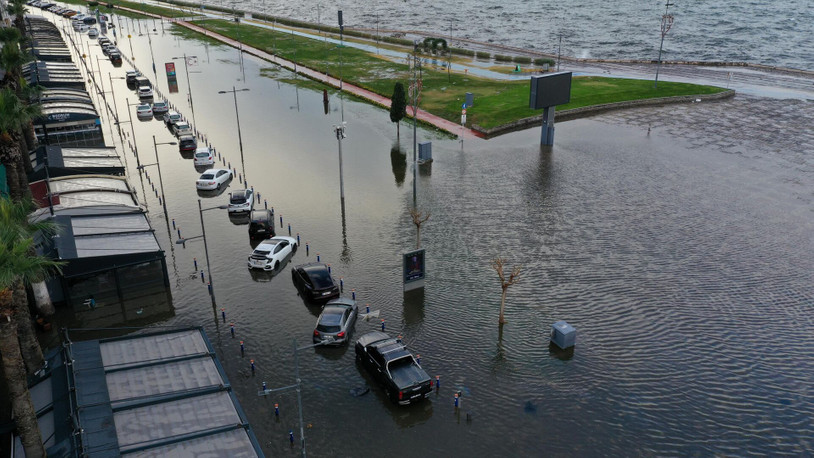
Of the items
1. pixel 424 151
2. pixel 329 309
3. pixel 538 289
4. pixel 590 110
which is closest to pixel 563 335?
pixel 538 289

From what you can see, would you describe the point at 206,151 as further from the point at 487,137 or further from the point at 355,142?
the point at 487,137

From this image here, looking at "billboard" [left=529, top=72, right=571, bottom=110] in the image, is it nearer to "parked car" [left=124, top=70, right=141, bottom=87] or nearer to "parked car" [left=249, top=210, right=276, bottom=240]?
"parked car" [left=249, top=210, right=276, bottom=240]

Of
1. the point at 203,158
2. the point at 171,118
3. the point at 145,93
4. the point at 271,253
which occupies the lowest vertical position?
the point at 271,253

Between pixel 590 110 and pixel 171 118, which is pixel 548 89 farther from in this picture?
pixel 171 118

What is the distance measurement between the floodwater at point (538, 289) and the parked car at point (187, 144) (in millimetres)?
2833

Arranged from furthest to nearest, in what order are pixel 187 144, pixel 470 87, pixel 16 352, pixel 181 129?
pixel 470 87, pixel 181 129, pixel 187 144, pixel 16 352

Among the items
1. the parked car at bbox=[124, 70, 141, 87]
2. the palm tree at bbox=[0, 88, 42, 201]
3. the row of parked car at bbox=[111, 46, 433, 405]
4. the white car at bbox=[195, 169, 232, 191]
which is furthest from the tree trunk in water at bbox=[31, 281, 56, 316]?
the parked car at bbox=[124, 70, 141, 87]

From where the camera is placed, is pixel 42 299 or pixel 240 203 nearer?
pixel 42 299

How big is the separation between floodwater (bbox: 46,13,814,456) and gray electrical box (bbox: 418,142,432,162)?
1.97 metres

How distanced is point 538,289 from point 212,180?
29.9 m

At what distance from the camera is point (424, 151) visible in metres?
55.7

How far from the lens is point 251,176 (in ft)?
172

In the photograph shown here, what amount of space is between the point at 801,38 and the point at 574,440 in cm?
19330

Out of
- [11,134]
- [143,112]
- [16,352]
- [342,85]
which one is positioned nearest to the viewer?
[16,352]
